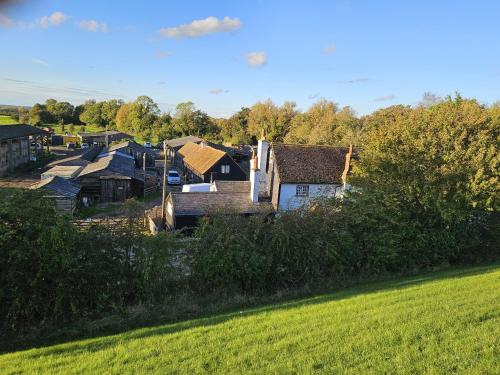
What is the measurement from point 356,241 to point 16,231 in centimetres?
1340

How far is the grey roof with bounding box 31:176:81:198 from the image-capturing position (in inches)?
1093

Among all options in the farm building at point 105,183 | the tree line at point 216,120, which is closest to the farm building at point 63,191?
the farm building at point 105,183

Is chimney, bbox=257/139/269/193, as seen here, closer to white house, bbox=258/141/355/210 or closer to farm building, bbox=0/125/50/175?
white house, bbox=258/141/355/210

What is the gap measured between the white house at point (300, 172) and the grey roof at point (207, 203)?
349cm

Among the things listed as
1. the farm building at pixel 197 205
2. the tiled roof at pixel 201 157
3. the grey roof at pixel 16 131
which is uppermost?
the grey roof at pixel 16 131

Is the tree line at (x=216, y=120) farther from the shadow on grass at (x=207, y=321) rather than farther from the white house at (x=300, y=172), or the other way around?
the shadow on grass at (x=207, y=321)

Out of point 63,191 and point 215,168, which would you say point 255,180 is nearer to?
point 63,191

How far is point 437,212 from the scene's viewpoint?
742 inches

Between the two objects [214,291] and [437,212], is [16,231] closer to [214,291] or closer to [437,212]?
[214,291]

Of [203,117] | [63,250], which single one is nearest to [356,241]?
[63,250]

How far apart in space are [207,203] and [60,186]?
12.8m

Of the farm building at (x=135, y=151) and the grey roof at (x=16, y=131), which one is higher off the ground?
the grey roof at (x=16, y=131)

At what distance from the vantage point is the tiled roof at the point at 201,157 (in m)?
42.2

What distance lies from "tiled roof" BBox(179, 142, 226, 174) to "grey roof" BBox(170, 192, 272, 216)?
1633 centimetres
